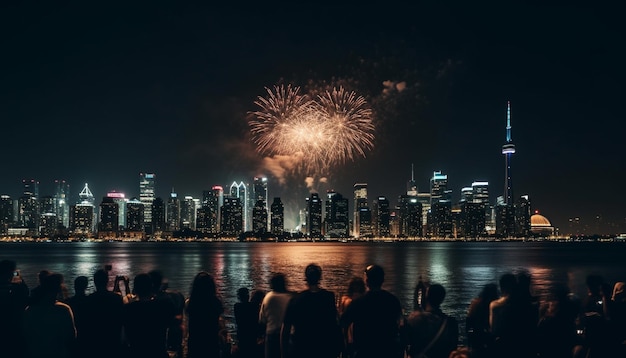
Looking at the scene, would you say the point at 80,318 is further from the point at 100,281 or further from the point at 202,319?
the point at 202,319

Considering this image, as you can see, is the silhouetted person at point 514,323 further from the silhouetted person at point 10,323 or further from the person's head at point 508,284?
the silhouetted person at point 10,323

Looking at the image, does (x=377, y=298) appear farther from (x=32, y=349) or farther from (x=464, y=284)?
(x=464, y=284)

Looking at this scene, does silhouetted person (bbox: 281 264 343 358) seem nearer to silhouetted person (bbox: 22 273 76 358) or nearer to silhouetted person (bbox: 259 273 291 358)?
silhouetted person (bbox: 259 273 291 358)

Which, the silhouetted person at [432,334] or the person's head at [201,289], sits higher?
the person's head at [201,289]

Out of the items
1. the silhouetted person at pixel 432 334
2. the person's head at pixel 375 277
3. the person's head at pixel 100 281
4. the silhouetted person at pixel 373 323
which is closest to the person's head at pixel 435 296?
the silhouetted person at pixel 432 334

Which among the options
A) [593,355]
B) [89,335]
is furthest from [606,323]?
[89,335]
